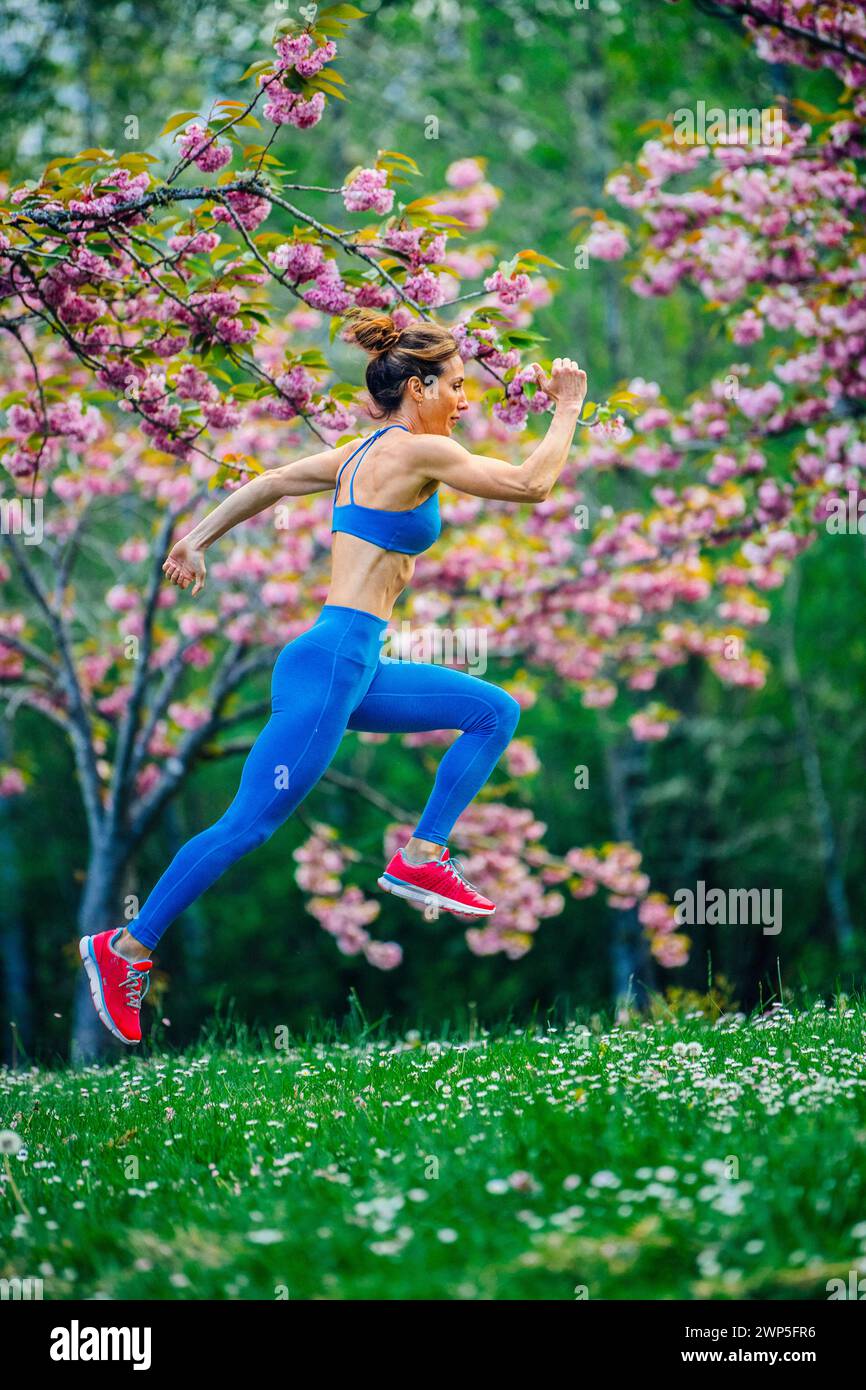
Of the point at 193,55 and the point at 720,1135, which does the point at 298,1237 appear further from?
the point at 193,55

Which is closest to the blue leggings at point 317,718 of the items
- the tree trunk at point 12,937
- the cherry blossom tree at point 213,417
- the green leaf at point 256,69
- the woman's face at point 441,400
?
the woman's face at point 441,400

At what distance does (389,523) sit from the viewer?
4441mm

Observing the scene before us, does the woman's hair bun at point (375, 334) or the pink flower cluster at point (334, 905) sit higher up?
the woman's hair bun at point (375, 334)

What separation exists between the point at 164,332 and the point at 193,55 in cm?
1078

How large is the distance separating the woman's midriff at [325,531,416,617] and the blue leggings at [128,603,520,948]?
0.13 feet

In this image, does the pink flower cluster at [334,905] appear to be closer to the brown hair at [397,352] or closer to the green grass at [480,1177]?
the green grass at [480,1177]

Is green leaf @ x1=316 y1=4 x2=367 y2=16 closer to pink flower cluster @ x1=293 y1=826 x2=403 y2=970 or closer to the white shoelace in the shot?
the white shoelace

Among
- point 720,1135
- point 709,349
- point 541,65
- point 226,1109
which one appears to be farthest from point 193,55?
point 720,1135

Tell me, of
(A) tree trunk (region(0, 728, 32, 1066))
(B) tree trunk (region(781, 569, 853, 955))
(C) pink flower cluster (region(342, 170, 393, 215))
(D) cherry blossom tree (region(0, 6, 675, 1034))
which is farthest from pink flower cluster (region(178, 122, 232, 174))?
(A) tree trunk (region(0, 728, 32, 1066))

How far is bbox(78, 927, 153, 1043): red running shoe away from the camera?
4.45 meters

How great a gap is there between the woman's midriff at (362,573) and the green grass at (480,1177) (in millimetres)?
1697

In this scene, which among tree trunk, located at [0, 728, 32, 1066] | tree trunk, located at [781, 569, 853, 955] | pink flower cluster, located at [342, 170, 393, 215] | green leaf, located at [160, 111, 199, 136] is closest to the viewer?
green leaf, located at [160, 111, 199, 136]

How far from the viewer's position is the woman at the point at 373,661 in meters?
4.36

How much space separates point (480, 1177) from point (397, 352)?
2.69m
